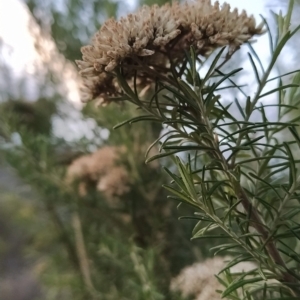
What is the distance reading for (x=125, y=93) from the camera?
0.78ft

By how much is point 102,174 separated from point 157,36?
29cm

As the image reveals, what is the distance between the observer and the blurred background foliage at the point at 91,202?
46cm

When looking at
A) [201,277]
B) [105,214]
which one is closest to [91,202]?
[105,214]

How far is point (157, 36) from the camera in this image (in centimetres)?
21

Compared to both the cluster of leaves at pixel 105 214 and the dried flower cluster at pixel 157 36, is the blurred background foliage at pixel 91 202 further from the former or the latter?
the dried flower cluster at pixel 157 36

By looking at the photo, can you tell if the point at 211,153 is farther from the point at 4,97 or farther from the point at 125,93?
the point at 4,97

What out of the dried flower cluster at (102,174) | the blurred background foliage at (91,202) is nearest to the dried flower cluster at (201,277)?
the blurred background foliage at (91,202)

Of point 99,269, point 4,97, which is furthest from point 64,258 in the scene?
point 4,97

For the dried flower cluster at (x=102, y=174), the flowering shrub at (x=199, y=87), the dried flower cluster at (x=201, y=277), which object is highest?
the dried flower cluster at (x=102, y=174)

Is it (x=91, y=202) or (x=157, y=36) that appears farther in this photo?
(x=91, y=202)

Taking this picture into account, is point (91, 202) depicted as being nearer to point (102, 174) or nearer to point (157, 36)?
point (102, 174)

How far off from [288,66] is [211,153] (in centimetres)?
22

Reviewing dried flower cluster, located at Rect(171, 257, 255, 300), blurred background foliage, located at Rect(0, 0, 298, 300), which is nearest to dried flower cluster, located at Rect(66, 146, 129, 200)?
blurred background foliage, located at Rect(0, 0, 298, 300)

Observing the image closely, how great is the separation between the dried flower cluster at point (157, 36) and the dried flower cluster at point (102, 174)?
23cm
